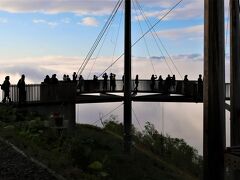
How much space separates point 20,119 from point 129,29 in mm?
9587

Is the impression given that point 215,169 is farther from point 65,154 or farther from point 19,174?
point 65,154

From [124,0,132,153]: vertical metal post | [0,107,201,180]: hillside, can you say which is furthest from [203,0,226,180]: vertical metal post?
[124,0,132,153]: vertical metal post

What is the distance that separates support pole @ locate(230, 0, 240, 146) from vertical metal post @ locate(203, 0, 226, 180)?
3.94 meters

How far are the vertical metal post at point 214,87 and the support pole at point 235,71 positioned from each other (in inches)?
155

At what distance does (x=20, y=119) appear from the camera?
2184 cm

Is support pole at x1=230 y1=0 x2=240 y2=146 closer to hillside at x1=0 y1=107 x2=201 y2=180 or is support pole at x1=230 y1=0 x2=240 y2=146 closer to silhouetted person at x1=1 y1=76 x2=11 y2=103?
hillside at x1=0 y1=107 x2=201 y2=180

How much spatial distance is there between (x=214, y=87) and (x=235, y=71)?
5655 mm

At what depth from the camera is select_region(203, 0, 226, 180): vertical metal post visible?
7285 millimetres

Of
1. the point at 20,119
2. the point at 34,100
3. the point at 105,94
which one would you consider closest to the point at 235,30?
the point at 20,119

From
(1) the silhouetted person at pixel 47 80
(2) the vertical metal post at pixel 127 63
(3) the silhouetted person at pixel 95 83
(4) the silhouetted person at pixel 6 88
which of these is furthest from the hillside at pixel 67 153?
(3) the silhouetted person at pixel 95 83

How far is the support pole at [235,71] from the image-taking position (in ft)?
37.8

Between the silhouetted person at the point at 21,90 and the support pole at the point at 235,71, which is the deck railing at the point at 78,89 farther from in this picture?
the support pole at the point at 235,71

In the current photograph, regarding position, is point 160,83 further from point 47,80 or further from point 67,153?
point 67,153

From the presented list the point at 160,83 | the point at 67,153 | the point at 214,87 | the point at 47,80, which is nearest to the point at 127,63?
the point at 47,80
